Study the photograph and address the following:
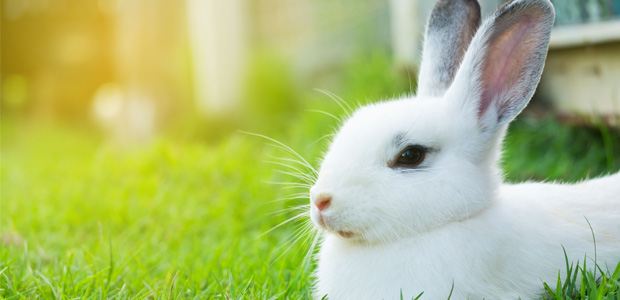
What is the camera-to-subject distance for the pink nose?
2.00 metres

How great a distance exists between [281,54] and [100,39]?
584 centimetres

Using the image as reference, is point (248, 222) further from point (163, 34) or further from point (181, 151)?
point (163, 34)

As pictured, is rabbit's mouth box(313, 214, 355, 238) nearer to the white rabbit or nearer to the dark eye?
the white rabbit

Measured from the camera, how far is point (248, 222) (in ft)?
11.7

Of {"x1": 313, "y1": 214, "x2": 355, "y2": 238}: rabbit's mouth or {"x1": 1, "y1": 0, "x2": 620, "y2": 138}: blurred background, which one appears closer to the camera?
{"x1": 313, "y1": 214, "x2": 355, "y2": 238}: rabbit's mouth

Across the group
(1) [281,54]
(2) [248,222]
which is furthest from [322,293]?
(1) [281,54]

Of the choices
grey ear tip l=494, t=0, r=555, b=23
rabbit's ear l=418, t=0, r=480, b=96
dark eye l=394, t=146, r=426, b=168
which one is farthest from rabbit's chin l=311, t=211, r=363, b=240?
grey ear tip l=494, t=0, r=555, b=23

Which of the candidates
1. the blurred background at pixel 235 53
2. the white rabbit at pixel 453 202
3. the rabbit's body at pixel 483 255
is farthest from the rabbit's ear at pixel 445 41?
the blurred background at pixel 235 53

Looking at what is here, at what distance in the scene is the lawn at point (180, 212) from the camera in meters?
2.45

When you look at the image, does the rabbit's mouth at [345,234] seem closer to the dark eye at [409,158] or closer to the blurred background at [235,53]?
the dark eye at [409,158]

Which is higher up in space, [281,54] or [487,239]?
[281,54]

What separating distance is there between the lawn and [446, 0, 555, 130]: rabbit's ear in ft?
2.57

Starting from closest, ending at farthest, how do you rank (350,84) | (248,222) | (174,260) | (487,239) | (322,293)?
(487,239)
(322,293)
(174,260)
(248,222)
(350,84)

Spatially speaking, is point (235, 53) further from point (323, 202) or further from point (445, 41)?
point (323, 202)
